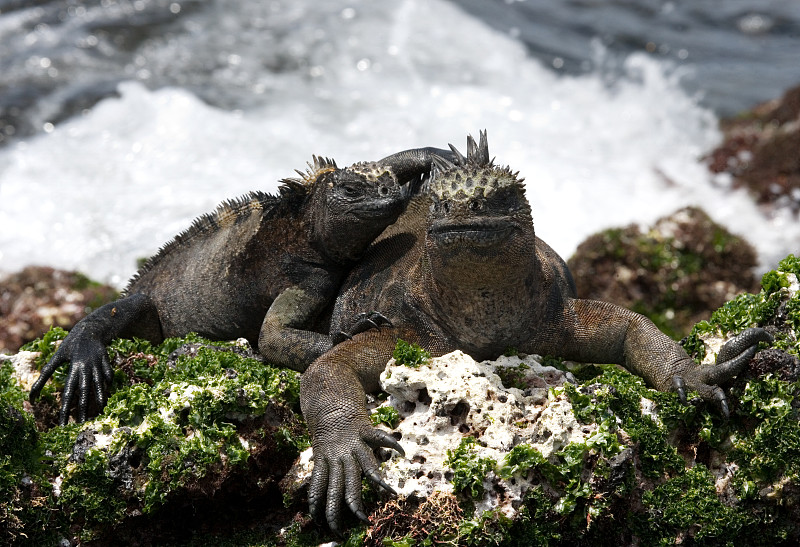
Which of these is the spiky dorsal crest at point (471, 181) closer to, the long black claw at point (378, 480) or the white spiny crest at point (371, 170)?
the white spiny crest at point (371, 170)

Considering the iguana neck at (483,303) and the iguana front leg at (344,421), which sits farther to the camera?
the iguana neck at (483,303)

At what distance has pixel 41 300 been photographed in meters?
10.3

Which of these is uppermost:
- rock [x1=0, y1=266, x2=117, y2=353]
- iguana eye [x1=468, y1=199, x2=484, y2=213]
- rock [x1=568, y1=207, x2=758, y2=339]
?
rock [x1=568, y1=207, x2=758, y2=339]

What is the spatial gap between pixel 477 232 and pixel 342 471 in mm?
1230

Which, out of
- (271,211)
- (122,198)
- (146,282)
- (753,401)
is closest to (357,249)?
(271,211)

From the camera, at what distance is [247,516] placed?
4.30 meters

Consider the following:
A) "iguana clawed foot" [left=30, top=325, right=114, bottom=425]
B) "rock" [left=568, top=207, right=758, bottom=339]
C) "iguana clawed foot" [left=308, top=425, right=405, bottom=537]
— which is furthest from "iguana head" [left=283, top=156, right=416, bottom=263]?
"rock" [left=568, top=207, right=758, bottom=339]

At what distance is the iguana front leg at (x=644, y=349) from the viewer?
4066mm

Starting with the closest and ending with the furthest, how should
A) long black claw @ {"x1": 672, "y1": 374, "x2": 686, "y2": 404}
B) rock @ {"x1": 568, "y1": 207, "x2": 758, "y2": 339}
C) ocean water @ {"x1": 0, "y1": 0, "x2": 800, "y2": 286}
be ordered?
long black claw @ {"x1": 672, "y1": 374, "x2": 686, "y2": 404}, rock @ {"x1": 568, "y1": 207, "x2": 758, "y2": 339}, ocean water @ {"x1": 0, "y1": 0, "x2": 800, "y2": 286}

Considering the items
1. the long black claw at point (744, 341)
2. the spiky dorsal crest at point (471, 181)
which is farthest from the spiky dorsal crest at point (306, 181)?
the long black claw at point (744, 341)

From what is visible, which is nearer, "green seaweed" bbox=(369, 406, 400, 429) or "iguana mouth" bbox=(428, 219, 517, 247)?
"iguana mouth" bbox=(428, 219, 517, 247)

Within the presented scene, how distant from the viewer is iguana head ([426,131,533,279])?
3.97 m

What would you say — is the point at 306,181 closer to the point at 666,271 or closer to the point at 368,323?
the point at 368,323

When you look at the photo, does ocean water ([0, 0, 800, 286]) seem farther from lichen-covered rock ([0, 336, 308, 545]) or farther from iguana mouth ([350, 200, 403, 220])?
lichen-covered rock ([0, 336, 308, 545])
